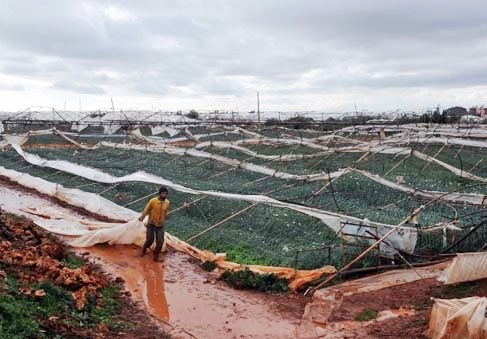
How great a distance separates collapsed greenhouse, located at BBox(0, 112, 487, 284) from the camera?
886 centimetres

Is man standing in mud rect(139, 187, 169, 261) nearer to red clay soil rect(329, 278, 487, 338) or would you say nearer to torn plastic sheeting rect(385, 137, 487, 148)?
red clay soil rect(329, 278, 487, 338)

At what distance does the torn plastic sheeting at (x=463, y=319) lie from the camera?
17.1ft

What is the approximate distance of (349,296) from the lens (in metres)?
7.66

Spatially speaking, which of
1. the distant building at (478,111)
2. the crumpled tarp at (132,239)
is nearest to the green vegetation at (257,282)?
the crumpled tarp at (132,239)

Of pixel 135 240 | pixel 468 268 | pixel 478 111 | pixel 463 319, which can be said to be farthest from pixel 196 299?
pixel 478 111

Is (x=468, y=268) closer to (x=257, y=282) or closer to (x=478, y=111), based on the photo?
(x=257, y=282)

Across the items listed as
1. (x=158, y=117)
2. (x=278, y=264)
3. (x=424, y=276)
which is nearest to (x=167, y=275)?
(x=278, y=264)

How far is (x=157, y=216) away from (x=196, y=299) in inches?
83.8

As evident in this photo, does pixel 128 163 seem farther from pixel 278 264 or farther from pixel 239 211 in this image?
pixel 278 264

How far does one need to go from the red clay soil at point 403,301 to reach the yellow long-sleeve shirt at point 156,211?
3.62m

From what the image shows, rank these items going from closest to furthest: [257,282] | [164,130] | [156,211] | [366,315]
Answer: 1. [366,315]
2. [257,282]
3. [156,211]
4. [164,130]

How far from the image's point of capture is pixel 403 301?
7430mm

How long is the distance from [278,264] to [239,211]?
2749mm

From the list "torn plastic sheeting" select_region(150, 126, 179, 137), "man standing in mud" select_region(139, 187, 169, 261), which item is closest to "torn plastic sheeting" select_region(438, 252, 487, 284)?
"man standing in mud" select_region(139, 187, 169, 261)
